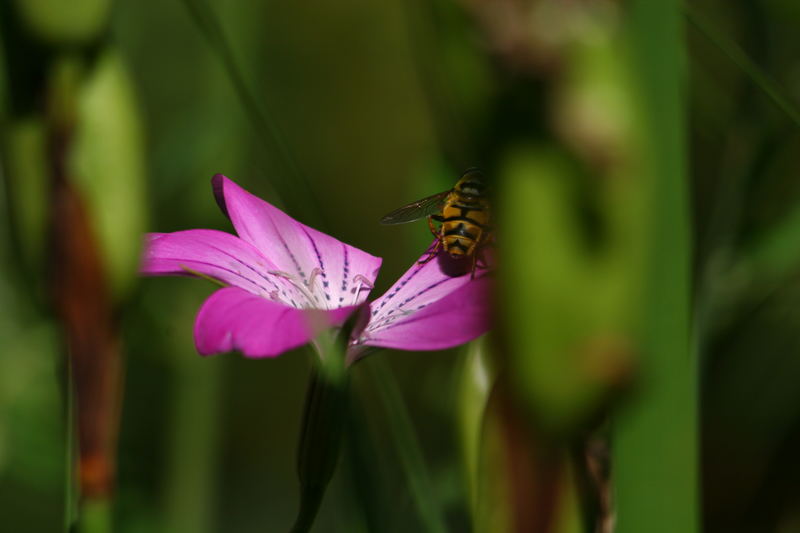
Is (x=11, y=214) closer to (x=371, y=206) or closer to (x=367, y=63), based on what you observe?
(x=371, y=206)

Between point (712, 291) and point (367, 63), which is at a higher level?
point (367, 63)

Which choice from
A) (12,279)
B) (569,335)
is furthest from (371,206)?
(569,335)

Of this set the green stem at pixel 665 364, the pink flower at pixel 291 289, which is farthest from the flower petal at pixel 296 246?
the green stem at pixel 665 364

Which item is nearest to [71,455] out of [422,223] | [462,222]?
[462,222]

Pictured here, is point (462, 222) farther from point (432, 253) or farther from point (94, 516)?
point (94, 516)

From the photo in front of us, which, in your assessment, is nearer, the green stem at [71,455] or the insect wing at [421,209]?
the green stem at [71,455]

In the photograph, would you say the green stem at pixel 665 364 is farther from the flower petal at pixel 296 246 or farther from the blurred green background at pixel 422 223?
the flower petal at pixel 296 246
